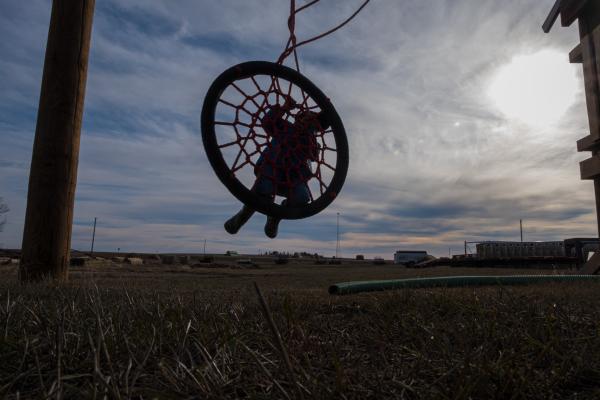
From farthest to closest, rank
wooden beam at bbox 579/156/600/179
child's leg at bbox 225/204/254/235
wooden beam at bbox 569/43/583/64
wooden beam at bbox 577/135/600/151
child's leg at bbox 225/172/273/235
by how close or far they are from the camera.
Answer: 1. wooden beam at bbox 569/43/583/64
2. wooden beam at bbox 577/135/600/151
3. wooden beam at bbox 579/156/600/179
4. child's leg at bbox 225/204/254/235
5. child's leg at bbox 225/172/273/235

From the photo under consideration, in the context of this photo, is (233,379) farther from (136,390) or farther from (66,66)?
(66,66)

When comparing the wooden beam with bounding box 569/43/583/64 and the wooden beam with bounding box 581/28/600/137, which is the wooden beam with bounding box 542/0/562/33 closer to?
the wooden beam with bounding box 569/43/583/64

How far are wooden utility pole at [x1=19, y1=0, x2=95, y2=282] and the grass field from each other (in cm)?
288

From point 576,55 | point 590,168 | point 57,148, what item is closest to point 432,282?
point 590,168

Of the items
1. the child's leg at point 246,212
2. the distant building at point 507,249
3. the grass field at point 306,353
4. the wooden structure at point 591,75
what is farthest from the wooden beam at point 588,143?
the distant building at point 507,249

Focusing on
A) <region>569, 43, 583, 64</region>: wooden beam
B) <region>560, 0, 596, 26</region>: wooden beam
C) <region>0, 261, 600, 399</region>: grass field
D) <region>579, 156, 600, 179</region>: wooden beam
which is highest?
<region>560, 0, 596, 26</region>: wooden beam

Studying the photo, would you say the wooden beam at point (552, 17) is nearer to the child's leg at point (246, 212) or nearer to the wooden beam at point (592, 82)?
the wooden beam at point (592, 82)

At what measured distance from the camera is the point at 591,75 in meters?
7.47

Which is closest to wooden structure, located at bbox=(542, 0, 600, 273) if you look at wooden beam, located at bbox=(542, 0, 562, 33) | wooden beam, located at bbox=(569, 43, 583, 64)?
wooden beam, located at bbox=(569, 43, 583, 64)

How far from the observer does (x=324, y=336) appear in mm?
2240

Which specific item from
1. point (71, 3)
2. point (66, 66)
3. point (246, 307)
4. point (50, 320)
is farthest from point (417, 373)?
point (71, 3)

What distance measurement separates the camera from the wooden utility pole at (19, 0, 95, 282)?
5121 millimetres

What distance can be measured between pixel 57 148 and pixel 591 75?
8.46m

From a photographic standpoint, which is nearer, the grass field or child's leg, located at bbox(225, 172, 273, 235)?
the grass field
